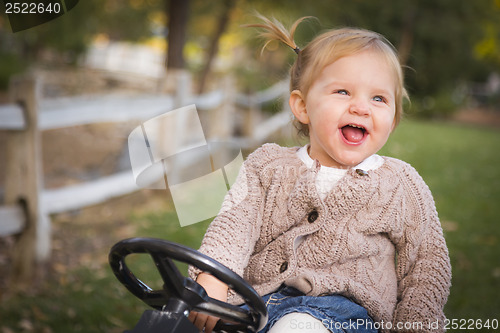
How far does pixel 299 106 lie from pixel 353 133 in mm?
262

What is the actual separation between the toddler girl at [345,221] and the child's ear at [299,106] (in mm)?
39

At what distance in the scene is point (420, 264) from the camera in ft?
5.90

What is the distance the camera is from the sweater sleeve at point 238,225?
1.77m

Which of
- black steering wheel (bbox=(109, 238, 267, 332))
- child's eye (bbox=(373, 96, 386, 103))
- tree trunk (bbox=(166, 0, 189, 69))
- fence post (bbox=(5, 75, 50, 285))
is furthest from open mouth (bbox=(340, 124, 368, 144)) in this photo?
tree trunk (bbox=(166, 0, 189, 69))

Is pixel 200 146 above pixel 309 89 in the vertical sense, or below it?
below

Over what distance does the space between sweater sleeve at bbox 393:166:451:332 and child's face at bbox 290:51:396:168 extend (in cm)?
24

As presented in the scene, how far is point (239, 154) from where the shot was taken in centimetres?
184

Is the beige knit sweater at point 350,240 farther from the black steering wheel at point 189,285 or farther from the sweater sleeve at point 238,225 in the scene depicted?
the black steering wheel at point 189,285

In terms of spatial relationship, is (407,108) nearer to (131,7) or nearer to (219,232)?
(219,232)

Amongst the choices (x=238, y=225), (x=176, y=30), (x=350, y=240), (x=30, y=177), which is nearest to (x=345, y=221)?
(x=350, y=240)

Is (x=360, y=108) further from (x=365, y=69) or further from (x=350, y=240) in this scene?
(x=350, y=240)

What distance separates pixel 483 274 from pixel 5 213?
3.82m

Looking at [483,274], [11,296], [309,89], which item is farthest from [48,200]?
[483,274]

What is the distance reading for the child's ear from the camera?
192 cm
